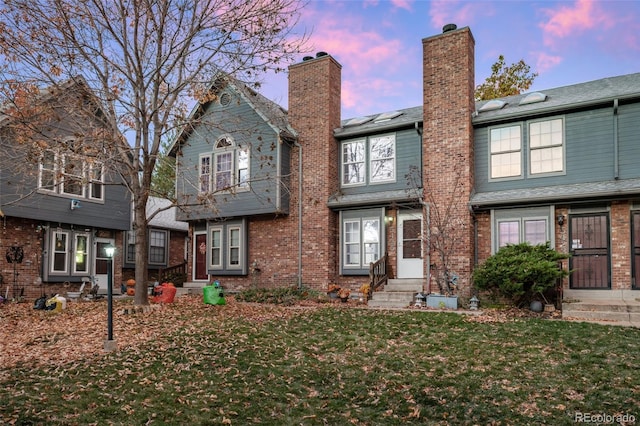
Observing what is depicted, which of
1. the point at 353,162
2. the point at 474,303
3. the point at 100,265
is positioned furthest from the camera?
the point at 100,265

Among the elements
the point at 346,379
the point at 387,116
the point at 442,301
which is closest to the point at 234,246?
the point at 387,116

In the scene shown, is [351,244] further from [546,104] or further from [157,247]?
[157,247]

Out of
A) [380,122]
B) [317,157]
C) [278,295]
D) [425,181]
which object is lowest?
[278,295]

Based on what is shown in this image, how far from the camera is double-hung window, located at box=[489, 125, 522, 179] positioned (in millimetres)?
13938

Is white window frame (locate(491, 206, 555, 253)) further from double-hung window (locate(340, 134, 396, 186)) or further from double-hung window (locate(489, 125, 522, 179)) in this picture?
double-hung window (locate(340, 134, 396, 186))

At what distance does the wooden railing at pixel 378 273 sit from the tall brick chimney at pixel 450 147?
4.95 feet

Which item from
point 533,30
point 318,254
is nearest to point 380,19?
point 533,30

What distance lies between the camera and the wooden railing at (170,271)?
20867 mm

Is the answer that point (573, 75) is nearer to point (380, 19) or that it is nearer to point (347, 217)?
point (380, 19)

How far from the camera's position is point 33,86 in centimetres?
1090

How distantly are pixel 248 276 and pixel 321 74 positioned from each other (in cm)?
755

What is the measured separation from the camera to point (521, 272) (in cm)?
1130

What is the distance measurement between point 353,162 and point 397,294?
504 centimetres

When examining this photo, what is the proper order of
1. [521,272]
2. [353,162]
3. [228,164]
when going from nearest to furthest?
[521,272]
[353,162]
[228,164]
